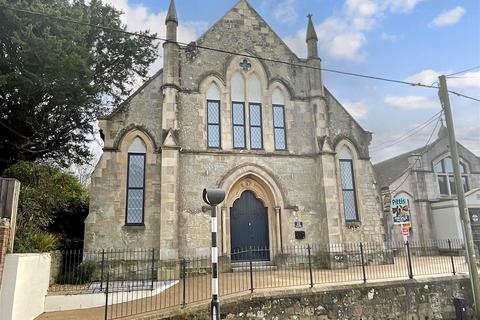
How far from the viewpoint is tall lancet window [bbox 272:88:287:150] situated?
17.3 meters

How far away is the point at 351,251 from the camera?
16031mm

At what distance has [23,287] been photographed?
869 centimetres

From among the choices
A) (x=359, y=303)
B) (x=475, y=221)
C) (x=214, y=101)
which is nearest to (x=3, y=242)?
(x=359, y=303)

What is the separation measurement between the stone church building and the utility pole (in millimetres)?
5019

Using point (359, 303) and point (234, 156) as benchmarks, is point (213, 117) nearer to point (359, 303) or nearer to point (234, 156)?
point (234, 156)

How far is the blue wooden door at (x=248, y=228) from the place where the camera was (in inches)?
624

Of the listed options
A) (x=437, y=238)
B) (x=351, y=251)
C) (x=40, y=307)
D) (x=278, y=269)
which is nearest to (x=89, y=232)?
(x=40, y=307)

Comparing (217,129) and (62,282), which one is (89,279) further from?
(217,129)

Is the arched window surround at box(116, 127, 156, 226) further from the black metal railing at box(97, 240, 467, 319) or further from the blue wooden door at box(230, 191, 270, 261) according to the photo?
the blue wooden door at box(230, 191, 270, 261)

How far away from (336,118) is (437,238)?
12.6 meters

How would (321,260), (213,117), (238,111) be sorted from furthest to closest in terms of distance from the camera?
(238,111), (213,117), (321,260)

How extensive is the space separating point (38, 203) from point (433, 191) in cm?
2438

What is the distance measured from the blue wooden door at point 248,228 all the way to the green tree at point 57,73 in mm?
8267

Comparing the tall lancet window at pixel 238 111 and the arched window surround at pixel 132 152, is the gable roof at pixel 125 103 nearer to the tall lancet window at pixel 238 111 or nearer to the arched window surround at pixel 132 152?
the arched window surround at pixel 132 152
